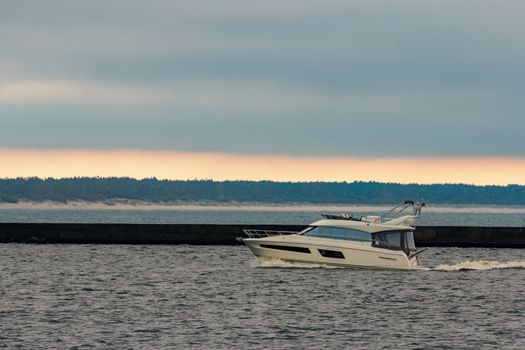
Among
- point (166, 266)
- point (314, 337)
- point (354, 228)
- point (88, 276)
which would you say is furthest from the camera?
point (166, 266)

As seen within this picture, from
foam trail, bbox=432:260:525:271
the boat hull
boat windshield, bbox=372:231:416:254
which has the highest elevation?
boat windshield, bbox=372:231:416:254

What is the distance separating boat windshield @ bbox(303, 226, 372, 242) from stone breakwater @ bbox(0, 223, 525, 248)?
23396 millimetres

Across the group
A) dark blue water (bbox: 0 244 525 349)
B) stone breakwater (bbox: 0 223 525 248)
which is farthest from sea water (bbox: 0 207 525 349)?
stone breakwater (bbox: 0 223 525 248)

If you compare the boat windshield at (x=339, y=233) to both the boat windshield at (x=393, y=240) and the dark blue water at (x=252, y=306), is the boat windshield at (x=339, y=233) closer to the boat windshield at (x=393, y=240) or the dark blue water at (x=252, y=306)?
the boat windshield at (x=393, y=240)

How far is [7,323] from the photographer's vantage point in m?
38.9

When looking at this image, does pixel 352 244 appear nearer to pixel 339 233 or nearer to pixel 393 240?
pixel 339 233

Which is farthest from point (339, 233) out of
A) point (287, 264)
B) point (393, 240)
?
point (287, 264)

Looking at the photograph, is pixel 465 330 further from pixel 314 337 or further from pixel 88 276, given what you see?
pixel 88 276

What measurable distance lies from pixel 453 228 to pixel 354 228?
25.0 m

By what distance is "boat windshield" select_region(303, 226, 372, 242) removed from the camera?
52.7 metres

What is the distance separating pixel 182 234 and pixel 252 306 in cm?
3386

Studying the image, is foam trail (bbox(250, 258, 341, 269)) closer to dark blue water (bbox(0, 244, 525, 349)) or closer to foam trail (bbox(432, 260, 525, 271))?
dark blue water (bbox(0, 244, 525, 349))

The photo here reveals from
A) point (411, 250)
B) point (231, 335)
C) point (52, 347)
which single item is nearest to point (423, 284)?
point (411, 250)

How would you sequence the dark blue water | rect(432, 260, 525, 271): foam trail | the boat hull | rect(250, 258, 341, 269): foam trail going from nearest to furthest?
the dark blue water < the boat hull < rect(250, 258, 341, 269): foam trail < rect(432, 260, 525, 271): foam trail
